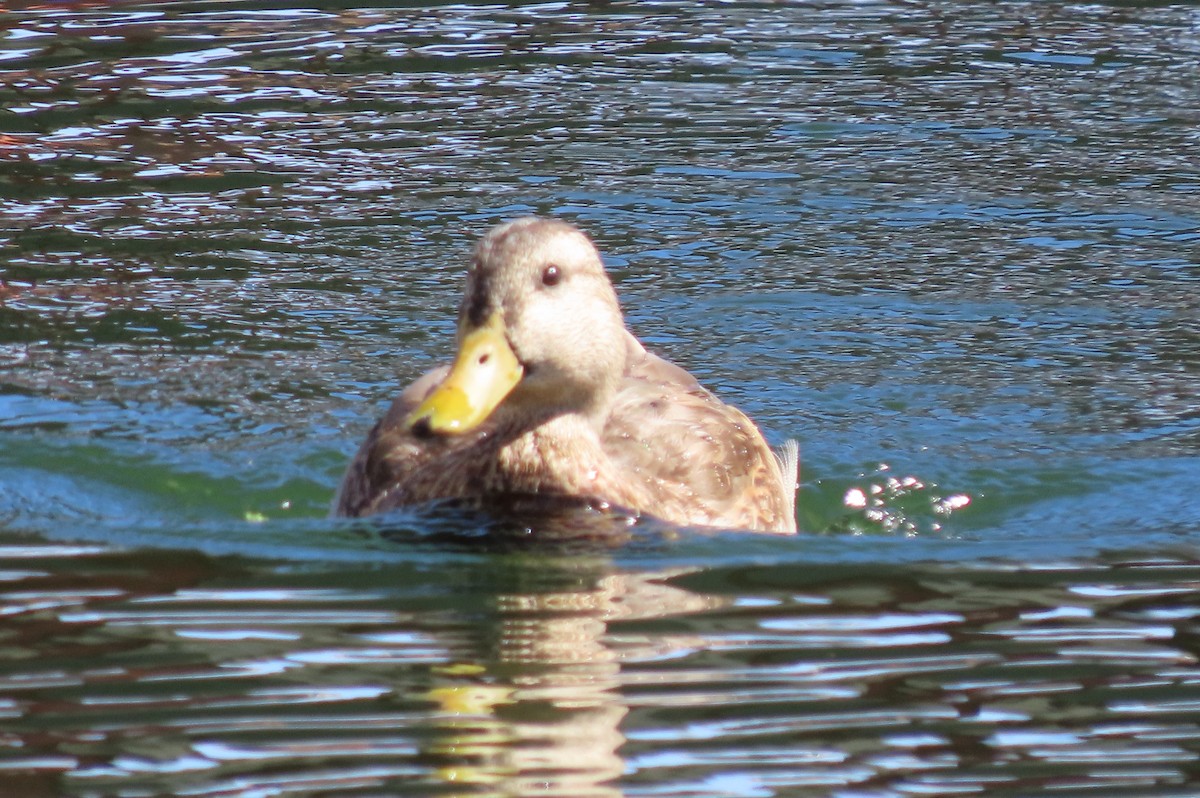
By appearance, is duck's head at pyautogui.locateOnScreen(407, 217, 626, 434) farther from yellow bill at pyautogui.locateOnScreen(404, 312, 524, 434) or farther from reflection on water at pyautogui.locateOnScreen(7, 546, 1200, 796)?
reflection on water at pyautogui.locateOnScreen(7, 546, 1200, 796)

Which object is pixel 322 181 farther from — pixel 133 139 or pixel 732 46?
pixel 732 46

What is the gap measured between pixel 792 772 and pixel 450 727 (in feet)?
2.66

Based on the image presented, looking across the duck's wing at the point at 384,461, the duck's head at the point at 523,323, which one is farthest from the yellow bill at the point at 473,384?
the duck's wing at the point at 384,461

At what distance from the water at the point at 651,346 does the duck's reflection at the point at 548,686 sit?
0.05 feet

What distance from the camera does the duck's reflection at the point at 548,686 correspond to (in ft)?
15.2

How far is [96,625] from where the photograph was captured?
5789 mm

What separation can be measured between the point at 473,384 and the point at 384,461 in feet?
3.63

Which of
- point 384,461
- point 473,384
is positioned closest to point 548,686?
point 473,384

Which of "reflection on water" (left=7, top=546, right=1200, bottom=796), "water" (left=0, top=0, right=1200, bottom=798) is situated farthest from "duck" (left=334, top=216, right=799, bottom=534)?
"reflection on water" (left=7, top=546, right=1200, bottom=796)

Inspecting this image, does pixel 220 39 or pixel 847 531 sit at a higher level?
pixel 220 39

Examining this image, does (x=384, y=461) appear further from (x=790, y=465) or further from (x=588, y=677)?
(x=588, y=677)

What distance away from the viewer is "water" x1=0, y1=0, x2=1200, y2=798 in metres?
5.00

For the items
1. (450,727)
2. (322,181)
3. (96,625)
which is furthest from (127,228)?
(450,727)

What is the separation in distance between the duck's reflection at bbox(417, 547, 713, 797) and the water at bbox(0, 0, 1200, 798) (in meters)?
0.02
